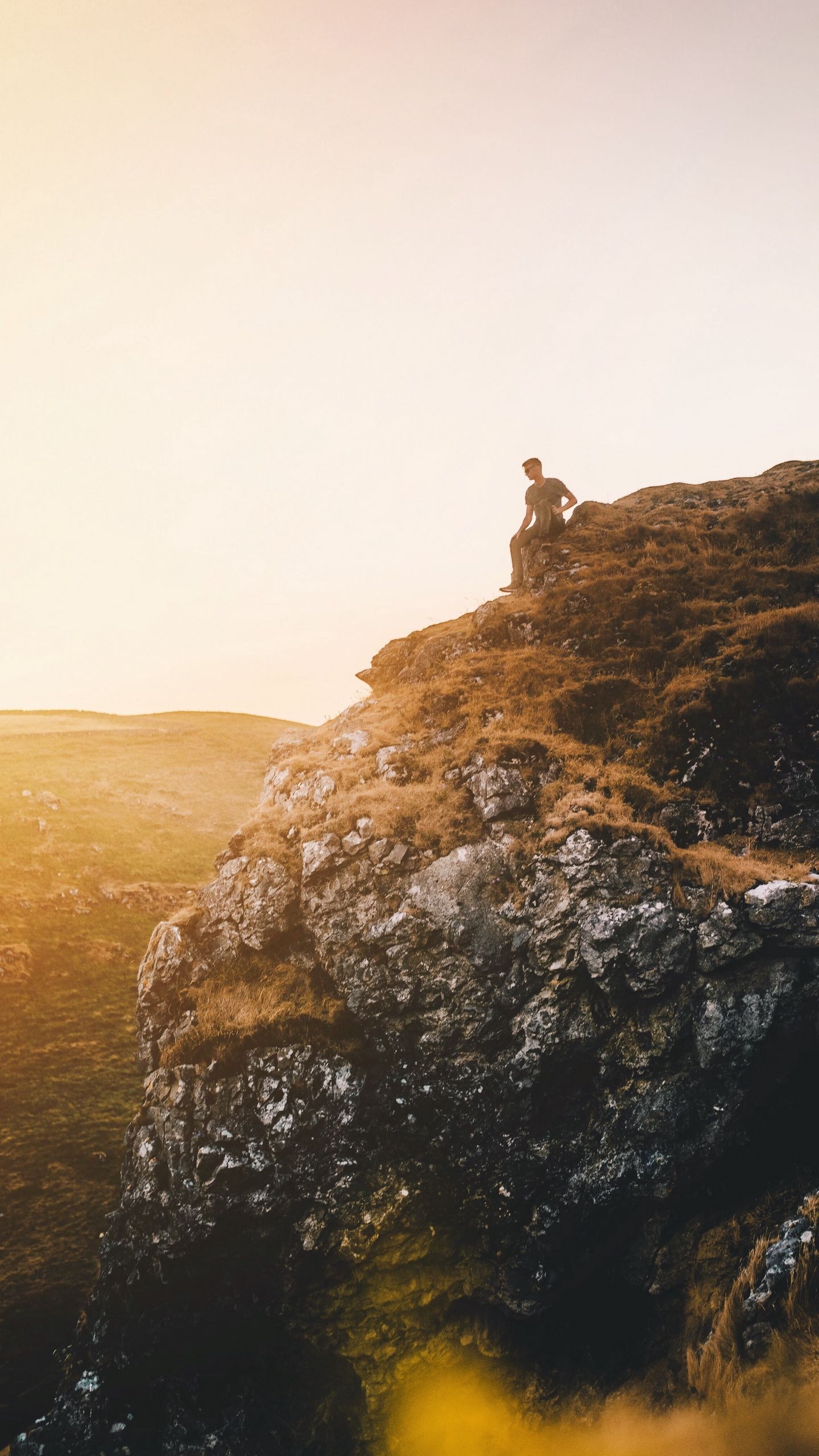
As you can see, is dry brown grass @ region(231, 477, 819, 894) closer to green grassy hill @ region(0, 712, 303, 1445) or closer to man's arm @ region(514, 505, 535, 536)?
man's arm @ region(514, 505, 535, 536)

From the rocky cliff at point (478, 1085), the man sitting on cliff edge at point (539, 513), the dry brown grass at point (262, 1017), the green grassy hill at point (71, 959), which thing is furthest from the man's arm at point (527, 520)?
the green grassy hill at point (71, 959)

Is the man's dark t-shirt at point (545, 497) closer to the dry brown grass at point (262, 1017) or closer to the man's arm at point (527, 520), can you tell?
the man's arm at point (527, 520)

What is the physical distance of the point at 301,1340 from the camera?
11828 millimetres

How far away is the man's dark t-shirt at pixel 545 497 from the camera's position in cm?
2394

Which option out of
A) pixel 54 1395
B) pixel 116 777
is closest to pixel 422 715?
pixel 54 1395

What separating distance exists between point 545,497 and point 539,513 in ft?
2.14

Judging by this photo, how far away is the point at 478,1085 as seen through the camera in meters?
12.3

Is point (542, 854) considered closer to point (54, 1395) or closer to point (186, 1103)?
point (186, 1103)

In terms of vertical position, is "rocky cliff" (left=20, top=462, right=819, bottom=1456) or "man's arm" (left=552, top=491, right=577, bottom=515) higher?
"man's arm" (left=552, top=491, right=577, bottom=515)

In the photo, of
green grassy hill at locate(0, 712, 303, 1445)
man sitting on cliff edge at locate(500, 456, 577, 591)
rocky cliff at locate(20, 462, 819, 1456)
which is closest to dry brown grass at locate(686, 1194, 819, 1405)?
rocky cliff at locate(20, 462, 819, 1456)

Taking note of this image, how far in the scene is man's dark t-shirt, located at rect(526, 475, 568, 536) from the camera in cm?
2394

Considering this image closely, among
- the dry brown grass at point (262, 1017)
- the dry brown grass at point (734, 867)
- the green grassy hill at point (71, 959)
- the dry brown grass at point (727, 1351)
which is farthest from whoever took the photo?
the green grassy hill at point (71, 959)

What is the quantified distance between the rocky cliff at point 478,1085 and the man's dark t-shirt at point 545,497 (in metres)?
10.2

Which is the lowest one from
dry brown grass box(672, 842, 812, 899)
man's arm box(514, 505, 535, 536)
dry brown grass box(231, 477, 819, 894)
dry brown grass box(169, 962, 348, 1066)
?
dry brown grass box(169, 962, 348, 1066)
